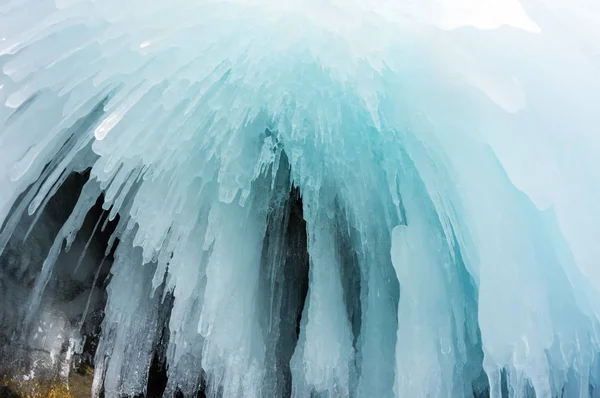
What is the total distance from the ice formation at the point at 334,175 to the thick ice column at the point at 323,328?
0.5 inches

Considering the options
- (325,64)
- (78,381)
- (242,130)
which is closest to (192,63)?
(242,130)

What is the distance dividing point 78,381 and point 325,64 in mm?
2615

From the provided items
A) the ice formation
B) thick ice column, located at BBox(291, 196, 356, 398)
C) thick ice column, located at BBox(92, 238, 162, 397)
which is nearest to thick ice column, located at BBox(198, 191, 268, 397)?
the ice formation

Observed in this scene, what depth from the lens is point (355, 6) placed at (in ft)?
8.03

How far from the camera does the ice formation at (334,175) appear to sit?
227 cm

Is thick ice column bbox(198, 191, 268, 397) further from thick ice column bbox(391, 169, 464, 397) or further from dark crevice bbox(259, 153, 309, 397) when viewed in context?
thick ice column bbox(391, 169, 464, 397)

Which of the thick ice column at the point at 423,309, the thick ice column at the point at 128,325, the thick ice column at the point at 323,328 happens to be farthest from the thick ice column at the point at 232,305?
the thick ice column at the point at 423,309

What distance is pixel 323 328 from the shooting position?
268cm

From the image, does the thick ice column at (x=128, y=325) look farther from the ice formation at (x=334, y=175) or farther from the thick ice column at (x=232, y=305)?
the thick ice column at (x=232, y=305)

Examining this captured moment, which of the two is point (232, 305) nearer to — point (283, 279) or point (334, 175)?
point (283, 279)

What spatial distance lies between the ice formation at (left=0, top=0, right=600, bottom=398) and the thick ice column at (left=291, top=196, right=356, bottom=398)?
0.01 m

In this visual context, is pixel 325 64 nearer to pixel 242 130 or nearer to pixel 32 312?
pixel 242 130

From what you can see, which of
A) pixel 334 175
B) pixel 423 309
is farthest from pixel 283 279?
pixel 423 309

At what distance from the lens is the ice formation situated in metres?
2.27
